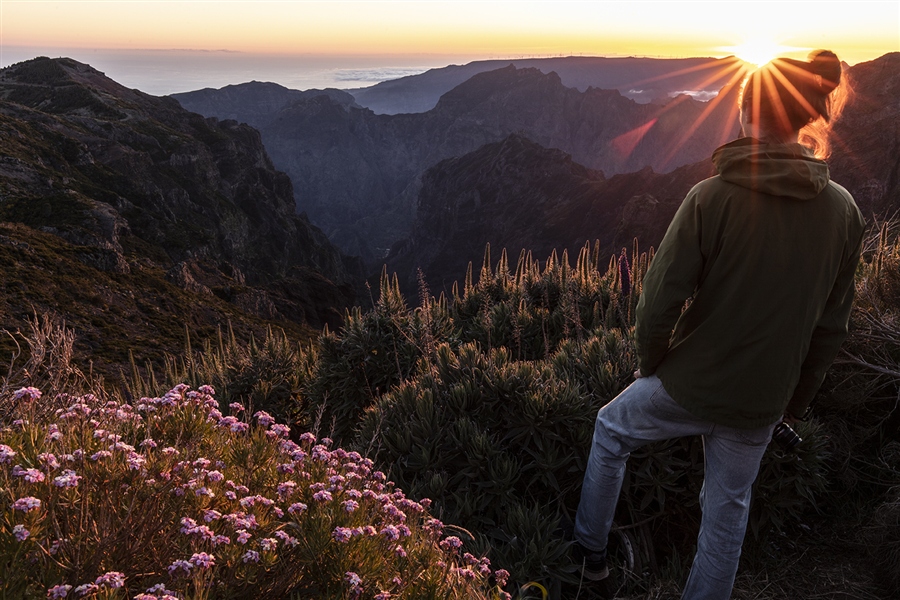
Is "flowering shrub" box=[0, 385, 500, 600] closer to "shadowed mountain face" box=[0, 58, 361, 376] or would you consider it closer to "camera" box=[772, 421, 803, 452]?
"camera" box=[772, 421, 803, 452]

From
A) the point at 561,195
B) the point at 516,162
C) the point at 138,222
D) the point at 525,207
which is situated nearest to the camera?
the point at 138,222

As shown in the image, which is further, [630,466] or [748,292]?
[630,466]

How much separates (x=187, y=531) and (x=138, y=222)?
6356 centimetres

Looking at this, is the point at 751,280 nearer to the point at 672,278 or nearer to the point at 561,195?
the point at 672,278

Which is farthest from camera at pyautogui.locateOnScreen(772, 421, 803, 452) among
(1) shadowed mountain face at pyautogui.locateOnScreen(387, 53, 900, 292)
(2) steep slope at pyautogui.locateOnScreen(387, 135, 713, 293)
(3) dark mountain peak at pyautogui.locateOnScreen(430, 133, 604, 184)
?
(3) dark mountain peak at pyautogui.locateOnScreen(430, 133, 604, 184)

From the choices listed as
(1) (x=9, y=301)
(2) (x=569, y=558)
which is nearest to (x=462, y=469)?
Result: (2) (x=569, y=558)

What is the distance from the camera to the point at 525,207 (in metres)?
137

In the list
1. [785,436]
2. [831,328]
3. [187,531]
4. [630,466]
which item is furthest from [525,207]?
[187,531]

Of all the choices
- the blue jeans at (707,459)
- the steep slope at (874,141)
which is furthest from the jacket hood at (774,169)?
the steep slope at (874,141)

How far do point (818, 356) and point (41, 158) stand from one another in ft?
217

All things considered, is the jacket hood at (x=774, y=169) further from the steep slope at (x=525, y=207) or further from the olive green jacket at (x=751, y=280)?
the steep slope at (x=525, y=207)

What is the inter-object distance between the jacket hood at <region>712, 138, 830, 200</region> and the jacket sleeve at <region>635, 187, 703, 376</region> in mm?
179

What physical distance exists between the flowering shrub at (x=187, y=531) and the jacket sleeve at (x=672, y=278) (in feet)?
3.95

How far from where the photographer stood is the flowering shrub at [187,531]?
1754 millimetres
